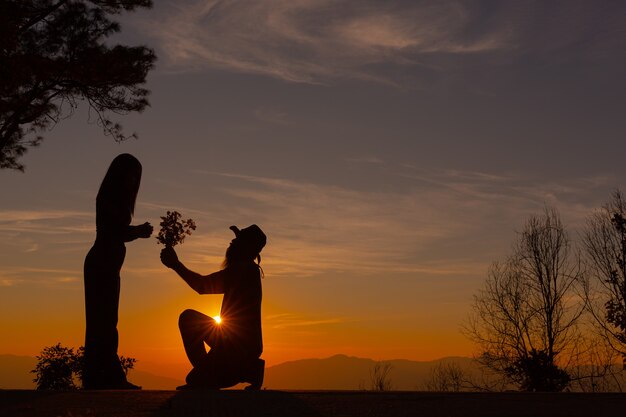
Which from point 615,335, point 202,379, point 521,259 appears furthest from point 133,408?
point 521,259

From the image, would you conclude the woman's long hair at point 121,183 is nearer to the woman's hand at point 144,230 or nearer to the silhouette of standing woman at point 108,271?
the silhouette of standing woman at point 108,271

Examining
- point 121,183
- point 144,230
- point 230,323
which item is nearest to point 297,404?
point 230,323

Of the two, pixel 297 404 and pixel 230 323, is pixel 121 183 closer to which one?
pixel 230 323

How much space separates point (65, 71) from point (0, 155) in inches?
126

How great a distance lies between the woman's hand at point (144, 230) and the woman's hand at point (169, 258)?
0.38 m

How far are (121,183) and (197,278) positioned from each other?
78.1 inches

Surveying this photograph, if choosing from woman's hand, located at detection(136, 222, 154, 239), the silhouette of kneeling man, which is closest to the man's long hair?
the silhouette of kneeling man

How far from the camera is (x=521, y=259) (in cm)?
3456

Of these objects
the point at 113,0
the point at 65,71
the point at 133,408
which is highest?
the point at 113,0

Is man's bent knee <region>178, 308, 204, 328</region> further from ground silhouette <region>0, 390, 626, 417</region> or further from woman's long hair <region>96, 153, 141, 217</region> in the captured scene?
woman's long hair <region>96, 153, 141, 217</region>

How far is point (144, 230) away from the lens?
1300 cm

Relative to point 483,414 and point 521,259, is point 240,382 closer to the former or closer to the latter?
point 483,414

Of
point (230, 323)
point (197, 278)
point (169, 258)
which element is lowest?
point (230, 323)

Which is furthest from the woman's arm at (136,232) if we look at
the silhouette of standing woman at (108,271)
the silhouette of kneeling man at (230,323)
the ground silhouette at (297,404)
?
the ground silhouette at (297,404)
